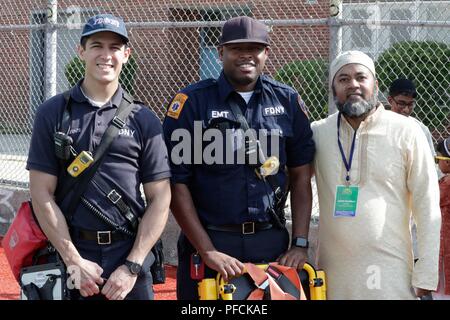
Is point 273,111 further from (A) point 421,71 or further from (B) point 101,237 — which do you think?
(A) point 421,71

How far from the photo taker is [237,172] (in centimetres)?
395

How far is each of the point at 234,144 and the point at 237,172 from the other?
158 mm

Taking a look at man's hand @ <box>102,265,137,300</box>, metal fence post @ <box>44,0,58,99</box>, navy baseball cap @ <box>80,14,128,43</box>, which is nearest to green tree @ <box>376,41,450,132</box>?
metal fence post @ <box>44,0,58,99</box>

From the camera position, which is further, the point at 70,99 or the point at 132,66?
the point at 132,66

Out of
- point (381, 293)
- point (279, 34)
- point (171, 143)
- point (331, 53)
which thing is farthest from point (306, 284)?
point (279, 34)

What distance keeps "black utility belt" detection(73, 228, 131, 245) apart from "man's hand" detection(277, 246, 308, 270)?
0.93m

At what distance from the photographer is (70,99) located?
3773 millimetres

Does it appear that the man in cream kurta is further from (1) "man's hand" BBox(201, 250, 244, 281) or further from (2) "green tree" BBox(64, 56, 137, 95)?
(2) "green tree" BBox(64, 56, 137, 95)

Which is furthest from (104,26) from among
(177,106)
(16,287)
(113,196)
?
(16,287)

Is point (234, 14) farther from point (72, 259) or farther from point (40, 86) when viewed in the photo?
point (72, 259)
